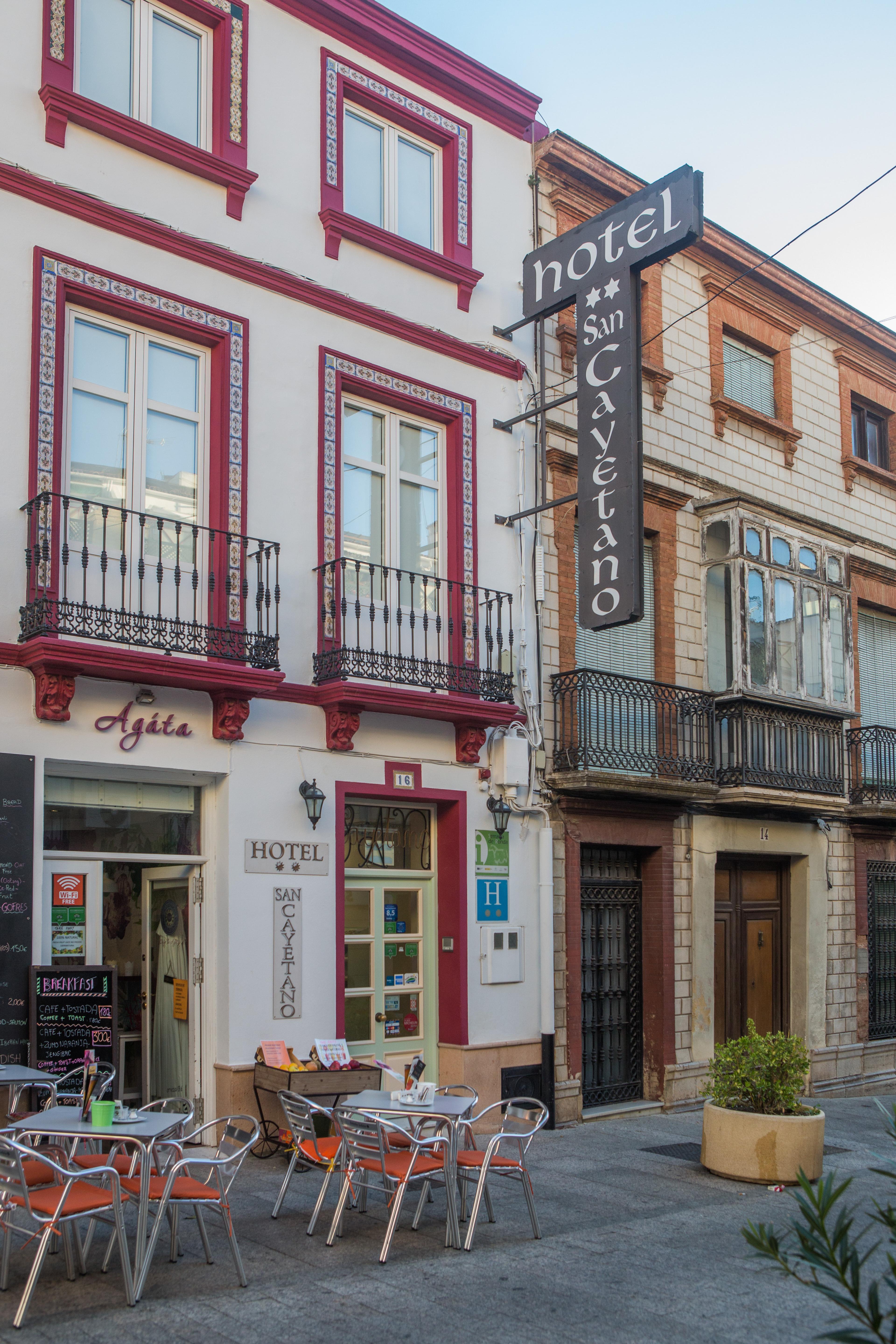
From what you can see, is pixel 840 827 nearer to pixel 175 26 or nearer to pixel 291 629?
pixel 291 629

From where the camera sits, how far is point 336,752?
10484mm

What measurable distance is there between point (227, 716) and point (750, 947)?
26.1ft

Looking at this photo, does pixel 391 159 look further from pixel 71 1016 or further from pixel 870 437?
pixel 870 437

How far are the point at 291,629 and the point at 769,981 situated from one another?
809cm

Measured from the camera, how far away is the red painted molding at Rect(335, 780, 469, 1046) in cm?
1107

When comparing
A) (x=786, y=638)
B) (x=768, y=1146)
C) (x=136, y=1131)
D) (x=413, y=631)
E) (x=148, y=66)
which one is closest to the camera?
(x=136, y=1131)

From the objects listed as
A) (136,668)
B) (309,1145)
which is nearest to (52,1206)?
(309,1145)

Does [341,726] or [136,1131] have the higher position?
[341,726]

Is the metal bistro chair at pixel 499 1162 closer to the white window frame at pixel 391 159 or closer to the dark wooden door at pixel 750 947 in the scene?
the dark wooden door at pixel 750 947

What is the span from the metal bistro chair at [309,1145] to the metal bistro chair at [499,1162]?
2.52 feet

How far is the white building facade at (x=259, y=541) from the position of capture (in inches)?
356

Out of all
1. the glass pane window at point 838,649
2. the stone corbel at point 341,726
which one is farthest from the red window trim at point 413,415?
the glass pane window at point 838,649

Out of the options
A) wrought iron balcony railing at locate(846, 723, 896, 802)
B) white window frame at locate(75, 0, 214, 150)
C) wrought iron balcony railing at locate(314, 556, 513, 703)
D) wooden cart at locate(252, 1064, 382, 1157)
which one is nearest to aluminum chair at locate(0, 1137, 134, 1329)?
wooden cart at locate(252, 1064, 382, 1157)

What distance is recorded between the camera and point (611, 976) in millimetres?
12914
